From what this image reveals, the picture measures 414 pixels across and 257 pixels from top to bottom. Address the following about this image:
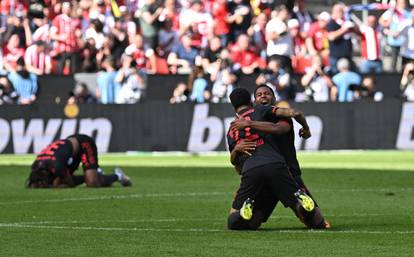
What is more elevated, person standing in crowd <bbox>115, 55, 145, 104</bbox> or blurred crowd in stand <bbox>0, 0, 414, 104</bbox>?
blurred crowd in stand <bbox>0, 0, 414, 104</bbox>

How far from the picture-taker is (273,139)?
13.1 metres

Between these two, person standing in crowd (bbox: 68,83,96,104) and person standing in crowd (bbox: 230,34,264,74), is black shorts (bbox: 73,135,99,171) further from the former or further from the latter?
person standing in crowd (bbox: 230,34,264,74)

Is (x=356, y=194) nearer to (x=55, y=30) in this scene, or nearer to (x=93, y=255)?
(x=93, y=255)

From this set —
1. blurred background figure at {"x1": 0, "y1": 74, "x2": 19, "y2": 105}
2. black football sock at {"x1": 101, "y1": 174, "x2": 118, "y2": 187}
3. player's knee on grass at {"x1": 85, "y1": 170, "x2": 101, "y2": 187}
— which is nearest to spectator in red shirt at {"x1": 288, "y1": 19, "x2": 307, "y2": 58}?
blurred background figure at {"x1": 0, "y1": 74, "x2": 19, "y2": 105}

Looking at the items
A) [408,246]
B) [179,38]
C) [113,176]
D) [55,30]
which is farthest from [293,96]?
[408,246]

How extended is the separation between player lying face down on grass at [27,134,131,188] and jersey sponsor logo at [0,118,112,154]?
27.7 ft

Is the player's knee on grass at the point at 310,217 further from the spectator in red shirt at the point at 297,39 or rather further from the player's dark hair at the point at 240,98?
the spectator in red shirt at the point at 297,39

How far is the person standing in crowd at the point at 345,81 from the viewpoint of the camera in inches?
1181

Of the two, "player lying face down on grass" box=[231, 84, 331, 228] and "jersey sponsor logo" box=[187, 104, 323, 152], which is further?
"jersey sponsor logo" box=[187, 104, 323, 152]

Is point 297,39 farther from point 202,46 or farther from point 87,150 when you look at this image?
point 87,150

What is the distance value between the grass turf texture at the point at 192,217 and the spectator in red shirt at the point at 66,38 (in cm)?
723

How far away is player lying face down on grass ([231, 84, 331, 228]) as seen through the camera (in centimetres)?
1277

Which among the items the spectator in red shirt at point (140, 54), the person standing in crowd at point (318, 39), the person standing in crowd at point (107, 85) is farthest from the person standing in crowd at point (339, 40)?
the person standing in crowd at point (107, 85)

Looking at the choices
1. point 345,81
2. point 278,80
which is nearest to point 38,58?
point 278,80
